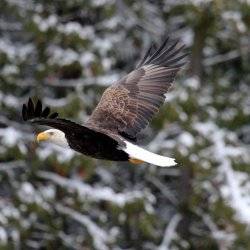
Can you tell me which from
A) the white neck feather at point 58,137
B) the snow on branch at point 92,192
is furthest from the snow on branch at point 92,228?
the white neck feather at point 58,137

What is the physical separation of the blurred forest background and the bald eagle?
7.29ft

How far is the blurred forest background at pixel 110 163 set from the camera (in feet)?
28.0

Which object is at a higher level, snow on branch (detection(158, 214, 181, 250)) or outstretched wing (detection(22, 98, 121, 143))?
snow on branch (detection(158, 214, 181, 250))

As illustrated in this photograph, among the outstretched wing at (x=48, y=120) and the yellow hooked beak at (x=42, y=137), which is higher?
the yellow hooked beak at (x=42, y=137)

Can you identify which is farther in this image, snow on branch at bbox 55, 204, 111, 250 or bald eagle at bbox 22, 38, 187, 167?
snow on branch at bbox 55, 204, 111, 250

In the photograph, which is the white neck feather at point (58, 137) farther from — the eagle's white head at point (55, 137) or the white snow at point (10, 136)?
the white snow at point (10, 136)

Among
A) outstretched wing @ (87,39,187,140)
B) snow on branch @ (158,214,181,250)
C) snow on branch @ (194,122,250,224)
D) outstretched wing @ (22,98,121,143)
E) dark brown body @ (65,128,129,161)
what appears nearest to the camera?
outstretched wing @ (22,98,121,143)

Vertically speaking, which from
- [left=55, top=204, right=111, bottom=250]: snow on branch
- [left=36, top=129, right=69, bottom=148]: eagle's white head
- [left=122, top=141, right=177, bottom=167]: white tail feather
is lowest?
[left=122, top=141, right=177, bottom=167]: white tail feather

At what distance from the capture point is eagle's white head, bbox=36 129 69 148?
519 centimetres

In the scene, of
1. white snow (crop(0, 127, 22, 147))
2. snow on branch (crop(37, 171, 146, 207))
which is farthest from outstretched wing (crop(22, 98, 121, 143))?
white snow (crop(0, 127, 22, 147))

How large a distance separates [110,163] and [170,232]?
880 mm

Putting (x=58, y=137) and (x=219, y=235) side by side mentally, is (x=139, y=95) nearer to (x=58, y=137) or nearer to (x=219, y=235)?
(x=58, y=137)

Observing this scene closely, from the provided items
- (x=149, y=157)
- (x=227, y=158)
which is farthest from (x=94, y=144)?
(x=227, y=158)

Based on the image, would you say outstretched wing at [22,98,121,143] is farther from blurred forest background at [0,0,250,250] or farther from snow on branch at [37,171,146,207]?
snow on branch at [37,171,146,207]
